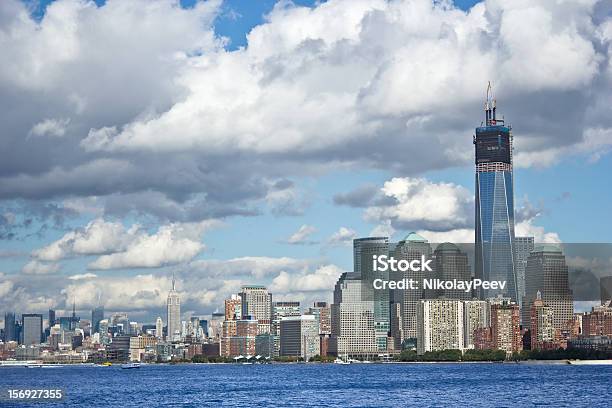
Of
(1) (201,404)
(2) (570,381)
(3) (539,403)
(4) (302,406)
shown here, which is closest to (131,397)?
(1) (201,404)

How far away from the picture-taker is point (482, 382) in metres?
159

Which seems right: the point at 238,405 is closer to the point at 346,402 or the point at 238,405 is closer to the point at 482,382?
the point at 346,402

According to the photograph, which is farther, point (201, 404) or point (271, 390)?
point (271, 390)

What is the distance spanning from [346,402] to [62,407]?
98.5 feet

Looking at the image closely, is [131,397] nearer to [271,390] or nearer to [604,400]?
[271,390]

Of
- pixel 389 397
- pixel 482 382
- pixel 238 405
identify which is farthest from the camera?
pixel 482 382

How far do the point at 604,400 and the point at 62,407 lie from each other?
56.6 meters

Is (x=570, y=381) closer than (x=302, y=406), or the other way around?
(x=302, y=406)

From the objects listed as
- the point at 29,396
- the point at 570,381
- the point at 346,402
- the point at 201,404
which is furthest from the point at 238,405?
the point at 570,381

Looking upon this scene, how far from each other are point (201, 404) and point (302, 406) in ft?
39.5

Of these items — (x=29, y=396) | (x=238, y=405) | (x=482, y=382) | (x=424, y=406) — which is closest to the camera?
(x=424, y=406)

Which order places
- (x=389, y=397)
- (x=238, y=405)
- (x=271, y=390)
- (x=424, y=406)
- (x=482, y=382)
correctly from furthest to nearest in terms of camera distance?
(x=482, y=382), (x=271, y=390), (x=389, y=397), (x=238, y=405), (x=424, y=406)

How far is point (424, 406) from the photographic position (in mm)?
106875

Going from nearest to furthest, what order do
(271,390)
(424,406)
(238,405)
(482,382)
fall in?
(424,406), (238,405), (271,390), (482,382)
